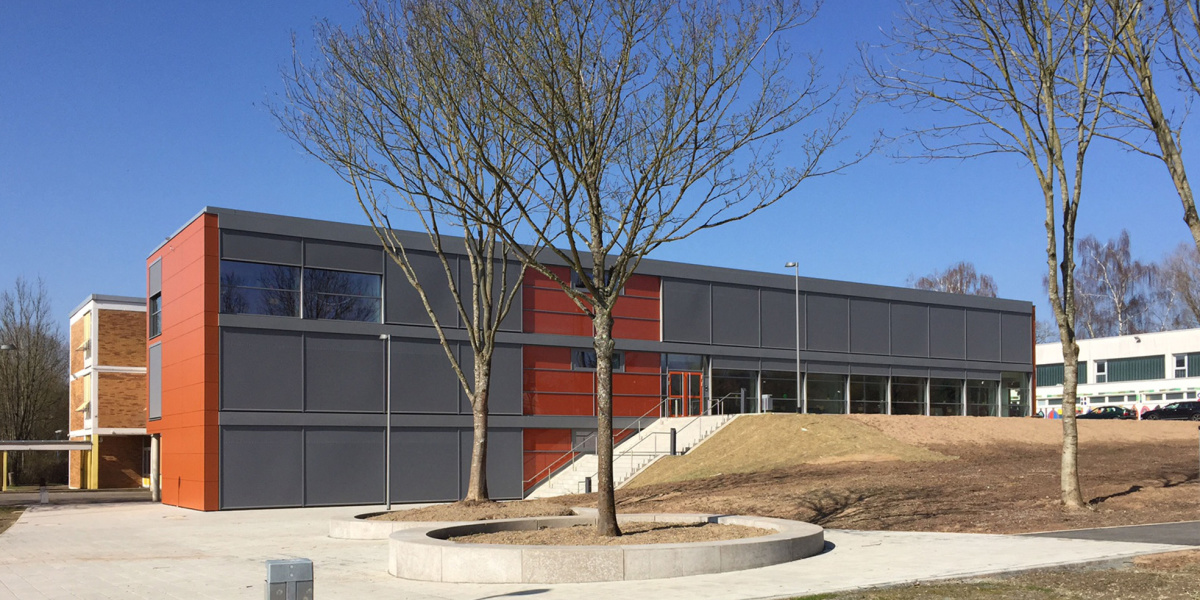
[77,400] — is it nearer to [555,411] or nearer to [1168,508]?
[555,411]

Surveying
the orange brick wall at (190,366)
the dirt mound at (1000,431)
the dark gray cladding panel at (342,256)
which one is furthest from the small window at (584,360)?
the orange brick wall at (190,366)

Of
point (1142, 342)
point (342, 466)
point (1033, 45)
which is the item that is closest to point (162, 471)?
point (342, 466)

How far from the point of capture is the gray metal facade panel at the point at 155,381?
38719 mm

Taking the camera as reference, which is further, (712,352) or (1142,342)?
(1142,342)

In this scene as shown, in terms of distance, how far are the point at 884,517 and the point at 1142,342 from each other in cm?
5904

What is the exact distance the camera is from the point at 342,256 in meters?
35.6

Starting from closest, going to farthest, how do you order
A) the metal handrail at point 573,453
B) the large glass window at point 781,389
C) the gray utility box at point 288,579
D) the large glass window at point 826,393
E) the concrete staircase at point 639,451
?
the gray utility box at point 288,579, the concrete staircase at point 639,451, the metal handrail at point 573,453, the large glass window at point 781,389, the large glass window at point 826,393

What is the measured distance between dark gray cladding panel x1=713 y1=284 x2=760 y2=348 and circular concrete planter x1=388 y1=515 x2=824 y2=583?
29060 millimetres

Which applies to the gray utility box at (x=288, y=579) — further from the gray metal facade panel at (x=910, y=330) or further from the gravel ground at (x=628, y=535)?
the gray metal facade panel at (x=910, y=330)

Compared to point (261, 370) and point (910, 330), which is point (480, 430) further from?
point (910, 330)

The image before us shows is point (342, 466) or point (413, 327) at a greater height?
point (413, 327)

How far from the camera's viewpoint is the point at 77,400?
56.3 m

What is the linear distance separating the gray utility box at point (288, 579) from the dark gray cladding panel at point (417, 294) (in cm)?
2781

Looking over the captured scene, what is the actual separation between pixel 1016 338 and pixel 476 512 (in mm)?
40319
